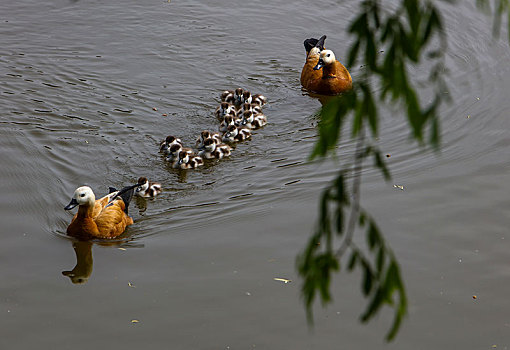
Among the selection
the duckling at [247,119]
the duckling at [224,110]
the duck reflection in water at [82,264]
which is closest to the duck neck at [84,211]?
the duck reflection in water at [82,264]

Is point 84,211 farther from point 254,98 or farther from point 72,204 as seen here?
point 254,98

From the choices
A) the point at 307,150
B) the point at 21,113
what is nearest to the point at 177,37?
the point at 21,113

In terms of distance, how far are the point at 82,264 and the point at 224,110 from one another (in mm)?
2756

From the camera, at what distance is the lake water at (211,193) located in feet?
15.0

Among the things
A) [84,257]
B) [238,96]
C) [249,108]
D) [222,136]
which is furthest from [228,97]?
[84,257]

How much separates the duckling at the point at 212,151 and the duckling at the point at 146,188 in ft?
2.30

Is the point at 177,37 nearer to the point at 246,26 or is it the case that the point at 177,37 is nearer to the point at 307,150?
the point at 246,26

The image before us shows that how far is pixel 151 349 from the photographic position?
436 cm

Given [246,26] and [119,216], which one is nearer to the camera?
[119,216]

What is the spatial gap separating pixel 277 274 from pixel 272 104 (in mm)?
3257

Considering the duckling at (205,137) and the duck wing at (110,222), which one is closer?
the duck wing at (110,222)

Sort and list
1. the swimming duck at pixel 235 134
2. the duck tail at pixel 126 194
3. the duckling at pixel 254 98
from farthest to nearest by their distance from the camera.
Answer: the duckling at pixel 254 98, the swimming duck at pixel 235 134, the duck tail at pixel 126 194

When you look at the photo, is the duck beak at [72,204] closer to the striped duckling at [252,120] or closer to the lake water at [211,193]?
the lake water at [211,193]

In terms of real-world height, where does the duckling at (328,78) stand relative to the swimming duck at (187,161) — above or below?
above
